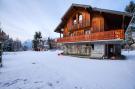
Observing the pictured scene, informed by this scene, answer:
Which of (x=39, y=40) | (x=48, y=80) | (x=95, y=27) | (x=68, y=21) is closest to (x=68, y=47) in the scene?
(x=68, y=21)

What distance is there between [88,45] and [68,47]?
677 cm

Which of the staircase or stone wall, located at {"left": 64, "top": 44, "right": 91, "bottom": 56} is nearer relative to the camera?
the staircase

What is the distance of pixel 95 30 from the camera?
78.0ft

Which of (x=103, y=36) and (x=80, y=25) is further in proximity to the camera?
(x=80, y=25)

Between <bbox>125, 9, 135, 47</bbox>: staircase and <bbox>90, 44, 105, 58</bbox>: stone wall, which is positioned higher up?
<bbox>125, 9, 135, 47</bbox>: staircase

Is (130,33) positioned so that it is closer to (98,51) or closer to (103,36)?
(103,36)

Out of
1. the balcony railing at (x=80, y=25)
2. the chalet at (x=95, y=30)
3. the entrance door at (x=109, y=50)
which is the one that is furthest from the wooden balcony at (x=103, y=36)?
the balcony railing at (x=80, y=25)

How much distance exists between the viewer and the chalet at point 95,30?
19892 mm

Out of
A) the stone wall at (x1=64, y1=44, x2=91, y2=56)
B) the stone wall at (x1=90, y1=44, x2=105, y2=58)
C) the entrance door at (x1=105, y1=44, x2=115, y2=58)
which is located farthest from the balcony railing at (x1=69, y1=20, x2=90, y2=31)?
the entrance door at (x1=105, y1=44, x2=115, y2=58)

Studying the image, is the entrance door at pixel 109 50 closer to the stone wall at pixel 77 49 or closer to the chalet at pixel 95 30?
the chalet at pixel 95 30

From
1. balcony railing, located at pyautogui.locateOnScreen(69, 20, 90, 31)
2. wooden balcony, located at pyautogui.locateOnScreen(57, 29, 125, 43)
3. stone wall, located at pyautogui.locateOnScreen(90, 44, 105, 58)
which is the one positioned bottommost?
stone wall, located at pyautogui.locateOnScreen(90, 44, 105, 58)

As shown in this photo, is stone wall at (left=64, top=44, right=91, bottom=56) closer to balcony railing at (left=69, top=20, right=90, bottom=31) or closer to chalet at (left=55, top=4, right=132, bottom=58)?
chalet at (left=55, top=4, right=132, bottom=58)

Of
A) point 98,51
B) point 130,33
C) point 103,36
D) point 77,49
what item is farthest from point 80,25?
point 130,33

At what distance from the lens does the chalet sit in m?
19.9
